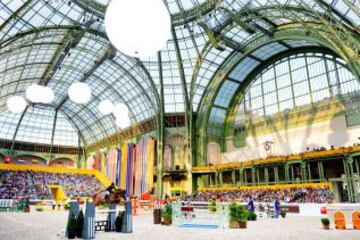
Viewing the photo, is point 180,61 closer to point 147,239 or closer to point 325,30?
point 325,30

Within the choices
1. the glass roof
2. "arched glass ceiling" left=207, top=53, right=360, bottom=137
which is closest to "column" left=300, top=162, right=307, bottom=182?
"arched glass ceiling" left=207, top=53, right=360, bottom=137

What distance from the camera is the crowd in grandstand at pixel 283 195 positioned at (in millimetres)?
31125

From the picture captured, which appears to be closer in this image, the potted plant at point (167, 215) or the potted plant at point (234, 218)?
the potted plant at point (234, 218)

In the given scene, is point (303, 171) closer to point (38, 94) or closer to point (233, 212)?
point (233, 212)

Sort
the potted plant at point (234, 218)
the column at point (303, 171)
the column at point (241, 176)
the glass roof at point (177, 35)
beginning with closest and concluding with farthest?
1. the potted plant at point (234, 218)
2. the glass roof at point (177, 35)
3. the column at point (303, 171)
4. the column at point (241, 176)

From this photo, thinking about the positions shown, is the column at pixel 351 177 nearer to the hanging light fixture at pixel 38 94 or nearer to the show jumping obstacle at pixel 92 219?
the show jumping obstacle at pixel 92 219

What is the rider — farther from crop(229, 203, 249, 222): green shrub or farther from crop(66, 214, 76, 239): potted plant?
crop(229, 203, 249, 222): green shrub

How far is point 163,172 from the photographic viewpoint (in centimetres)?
4944

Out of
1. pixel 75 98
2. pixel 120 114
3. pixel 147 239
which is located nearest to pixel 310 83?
pixel 120 114

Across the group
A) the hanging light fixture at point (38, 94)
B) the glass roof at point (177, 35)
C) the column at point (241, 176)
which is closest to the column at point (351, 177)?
the glass roof at point (177, 35)

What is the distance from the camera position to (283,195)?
33.8 meters

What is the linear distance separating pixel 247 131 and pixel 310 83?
12.1 m

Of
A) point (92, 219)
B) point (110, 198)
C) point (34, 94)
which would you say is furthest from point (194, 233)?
point (34, 94)

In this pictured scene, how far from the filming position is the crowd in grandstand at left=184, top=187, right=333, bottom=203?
102ft
